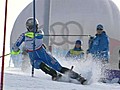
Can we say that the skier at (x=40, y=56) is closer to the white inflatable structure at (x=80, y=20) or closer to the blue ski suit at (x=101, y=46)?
the blue ski suit at (x=101, y=46)

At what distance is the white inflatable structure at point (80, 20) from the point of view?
67.4ft

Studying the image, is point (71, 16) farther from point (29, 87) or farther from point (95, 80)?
point (29, 87)

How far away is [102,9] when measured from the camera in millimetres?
21750

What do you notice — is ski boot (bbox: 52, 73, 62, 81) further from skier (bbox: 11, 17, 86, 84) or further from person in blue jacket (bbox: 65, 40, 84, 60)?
person in blue jacket (bbox: 65, 40, 84, 60)

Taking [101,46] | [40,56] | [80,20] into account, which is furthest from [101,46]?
[80,20]

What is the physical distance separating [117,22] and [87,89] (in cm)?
1646

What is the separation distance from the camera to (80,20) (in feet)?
68.5

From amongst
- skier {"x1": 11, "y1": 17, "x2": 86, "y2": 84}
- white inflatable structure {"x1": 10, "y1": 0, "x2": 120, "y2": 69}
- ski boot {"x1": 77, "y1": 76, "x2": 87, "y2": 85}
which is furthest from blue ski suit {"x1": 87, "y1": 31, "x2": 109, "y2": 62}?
white inflatable structure {"x1": 10, "y1": 0, "x2": 120, "y2": 69}

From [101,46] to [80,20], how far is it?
1121 cm

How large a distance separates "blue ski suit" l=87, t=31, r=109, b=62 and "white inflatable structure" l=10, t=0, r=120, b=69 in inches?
395

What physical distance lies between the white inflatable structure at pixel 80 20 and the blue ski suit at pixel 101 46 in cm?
1004

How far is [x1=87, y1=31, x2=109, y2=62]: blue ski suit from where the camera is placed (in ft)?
31.6

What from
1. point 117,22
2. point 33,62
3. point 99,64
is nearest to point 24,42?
point 33,62

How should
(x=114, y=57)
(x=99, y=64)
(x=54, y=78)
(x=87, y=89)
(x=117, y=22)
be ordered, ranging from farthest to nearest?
1. (x=117, y=22)
2. (x=114, y=57)
3. (x=99, y=64)
4. (x=54, y=78)
5. (x=87, y=89)
